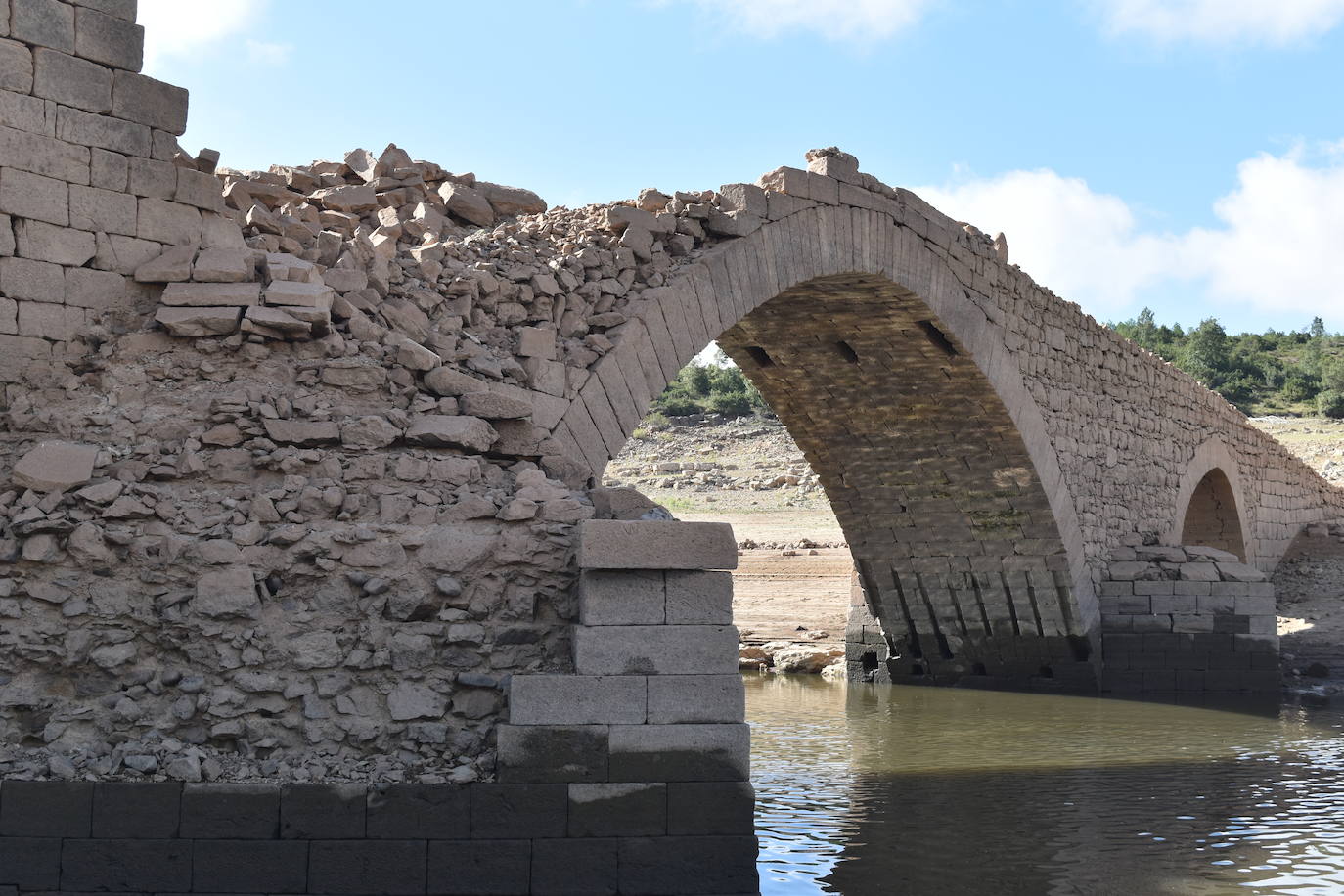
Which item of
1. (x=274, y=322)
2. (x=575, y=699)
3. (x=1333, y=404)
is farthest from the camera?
(x=1333, y=404)

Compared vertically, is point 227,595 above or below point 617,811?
above

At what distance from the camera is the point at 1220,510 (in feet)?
70.4

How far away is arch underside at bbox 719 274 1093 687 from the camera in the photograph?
12.5m

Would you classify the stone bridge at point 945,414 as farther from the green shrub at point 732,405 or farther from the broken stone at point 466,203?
the green shrub at point 732,405

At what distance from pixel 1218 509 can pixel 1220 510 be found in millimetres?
64

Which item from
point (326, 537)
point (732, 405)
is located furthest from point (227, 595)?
→ point (732, 405)

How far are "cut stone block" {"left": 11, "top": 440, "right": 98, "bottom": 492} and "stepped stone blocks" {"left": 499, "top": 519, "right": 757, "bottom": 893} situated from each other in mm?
1905

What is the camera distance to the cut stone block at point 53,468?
206 inches

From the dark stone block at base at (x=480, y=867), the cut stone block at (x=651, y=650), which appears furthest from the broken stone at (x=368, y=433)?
the dark stone block at base at (x=480, y=867)

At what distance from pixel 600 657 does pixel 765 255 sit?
505 cm

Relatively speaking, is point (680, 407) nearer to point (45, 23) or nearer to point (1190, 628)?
point (1190, 628)

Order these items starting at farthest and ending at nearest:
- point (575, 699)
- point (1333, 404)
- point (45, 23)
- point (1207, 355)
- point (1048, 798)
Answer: point (1207, 355), point (1333, 404), point (1048, 798), point (45, 23), point (575, 699)

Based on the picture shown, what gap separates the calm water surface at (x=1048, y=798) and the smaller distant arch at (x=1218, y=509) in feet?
21.2

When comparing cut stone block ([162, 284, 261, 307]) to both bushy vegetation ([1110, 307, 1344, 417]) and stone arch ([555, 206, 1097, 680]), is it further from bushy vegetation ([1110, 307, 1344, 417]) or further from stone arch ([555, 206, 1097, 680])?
bushy vegetation ([1110, 307, 1344, 417])
